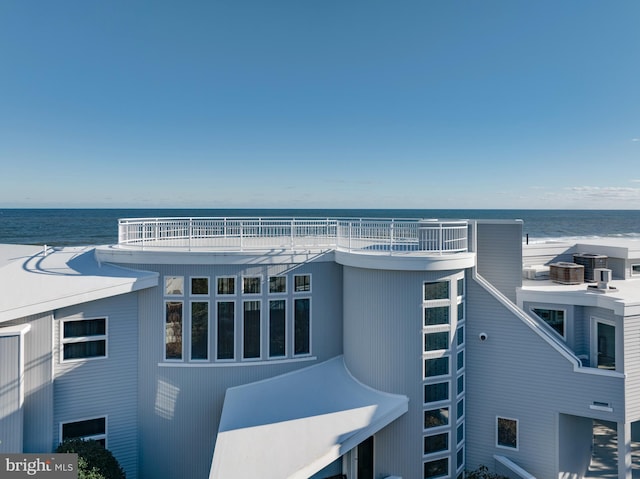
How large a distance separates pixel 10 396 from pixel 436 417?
354 inches

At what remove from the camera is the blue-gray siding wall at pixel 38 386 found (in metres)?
7.45

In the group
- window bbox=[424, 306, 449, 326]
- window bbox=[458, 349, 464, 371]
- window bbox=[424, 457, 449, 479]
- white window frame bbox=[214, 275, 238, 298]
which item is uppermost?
white window frame bbox=[214, 275, 238, 298]

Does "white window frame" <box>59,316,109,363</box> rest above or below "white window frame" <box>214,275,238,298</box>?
below

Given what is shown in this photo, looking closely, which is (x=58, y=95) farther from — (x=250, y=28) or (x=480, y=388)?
(x=480, y=388)

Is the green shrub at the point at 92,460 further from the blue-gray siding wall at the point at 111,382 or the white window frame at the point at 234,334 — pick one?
the white window frame at the point at 234,334

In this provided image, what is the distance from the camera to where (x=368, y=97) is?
26.9 meters

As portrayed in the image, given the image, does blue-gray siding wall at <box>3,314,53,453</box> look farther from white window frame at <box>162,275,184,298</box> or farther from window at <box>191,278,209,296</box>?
window at <box>191,278,209,296</box>

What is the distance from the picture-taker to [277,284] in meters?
9.04

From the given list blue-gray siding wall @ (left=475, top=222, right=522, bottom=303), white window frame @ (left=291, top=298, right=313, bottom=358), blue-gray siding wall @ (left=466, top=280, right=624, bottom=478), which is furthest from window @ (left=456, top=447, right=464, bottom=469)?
white window frame @ (left=291, top=298, right=313, bottom=358)

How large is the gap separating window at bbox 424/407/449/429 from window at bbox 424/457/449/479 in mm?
857

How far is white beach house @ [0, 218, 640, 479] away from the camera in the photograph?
768 cm

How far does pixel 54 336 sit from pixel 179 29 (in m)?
15.5

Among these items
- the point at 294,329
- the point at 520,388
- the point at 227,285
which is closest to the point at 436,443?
the point at 520,388

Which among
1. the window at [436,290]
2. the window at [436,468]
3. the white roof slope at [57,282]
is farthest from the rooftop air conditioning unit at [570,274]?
the white roof slope at [57,282]
